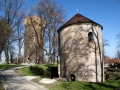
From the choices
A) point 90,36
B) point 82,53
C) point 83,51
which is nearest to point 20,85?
point 82,53

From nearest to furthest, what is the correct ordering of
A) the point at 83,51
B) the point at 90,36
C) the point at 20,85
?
the point at 20,85 < the point at 83,51 < the point at 90,36

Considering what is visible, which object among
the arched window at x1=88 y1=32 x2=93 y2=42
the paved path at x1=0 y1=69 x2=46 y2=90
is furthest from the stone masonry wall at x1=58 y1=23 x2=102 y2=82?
the paved path at x1=0 y1=69 x2=46 y2=90

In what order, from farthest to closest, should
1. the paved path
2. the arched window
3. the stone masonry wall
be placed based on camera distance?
the arched window < the stone masonry wall < the paved path

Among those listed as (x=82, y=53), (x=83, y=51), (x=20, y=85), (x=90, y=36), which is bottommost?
(x=20, y=85)

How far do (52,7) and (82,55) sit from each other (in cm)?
1564

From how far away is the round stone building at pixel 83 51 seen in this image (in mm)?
19656

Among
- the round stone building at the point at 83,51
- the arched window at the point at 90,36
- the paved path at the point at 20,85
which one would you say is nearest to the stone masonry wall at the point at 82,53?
the round stone building at the point at 83,51

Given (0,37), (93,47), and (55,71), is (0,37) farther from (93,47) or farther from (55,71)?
(55,71)

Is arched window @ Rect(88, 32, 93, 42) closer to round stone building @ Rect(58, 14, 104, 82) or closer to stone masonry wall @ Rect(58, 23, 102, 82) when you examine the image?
round stone building @ Rect(58, 14, 104, 82)

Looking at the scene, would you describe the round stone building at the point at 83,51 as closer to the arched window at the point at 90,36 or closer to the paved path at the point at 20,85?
the arched window at the point at 90,36

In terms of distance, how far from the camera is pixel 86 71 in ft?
64.1

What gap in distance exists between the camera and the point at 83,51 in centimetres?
1984

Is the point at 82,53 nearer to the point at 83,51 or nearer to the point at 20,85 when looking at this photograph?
the point at 83,51

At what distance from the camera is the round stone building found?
19656 millimetres
